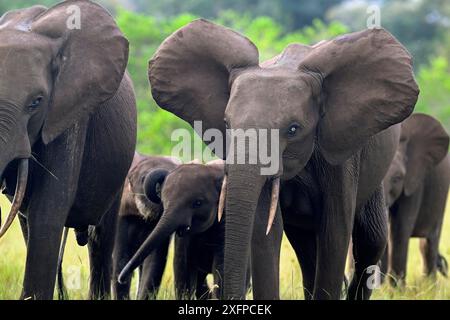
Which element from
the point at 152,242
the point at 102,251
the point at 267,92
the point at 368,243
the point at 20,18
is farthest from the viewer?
the point at 102,251

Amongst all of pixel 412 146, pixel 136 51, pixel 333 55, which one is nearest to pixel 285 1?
pixel 136 51

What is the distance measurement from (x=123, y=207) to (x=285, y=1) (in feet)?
160

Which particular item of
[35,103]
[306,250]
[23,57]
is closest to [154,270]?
[306,250]

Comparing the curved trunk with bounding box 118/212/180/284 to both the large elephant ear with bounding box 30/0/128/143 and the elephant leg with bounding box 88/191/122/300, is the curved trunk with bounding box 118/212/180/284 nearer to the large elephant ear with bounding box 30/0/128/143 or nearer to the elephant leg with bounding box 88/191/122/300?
the elephant leg with bounding box 88/191/122/300

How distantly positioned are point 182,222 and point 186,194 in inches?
10.2

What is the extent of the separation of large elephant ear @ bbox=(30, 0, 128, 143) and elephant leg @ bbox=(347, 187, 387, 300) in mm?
2224

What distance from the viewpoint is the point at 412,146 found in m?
12.0

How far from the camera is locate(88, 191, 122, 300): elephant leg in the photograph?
29.2 ft

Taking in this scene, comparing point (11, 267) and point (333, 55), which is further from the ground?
point (333, 55)

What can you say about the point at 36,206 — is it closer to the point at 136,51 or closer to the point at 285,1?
the point at 136,51

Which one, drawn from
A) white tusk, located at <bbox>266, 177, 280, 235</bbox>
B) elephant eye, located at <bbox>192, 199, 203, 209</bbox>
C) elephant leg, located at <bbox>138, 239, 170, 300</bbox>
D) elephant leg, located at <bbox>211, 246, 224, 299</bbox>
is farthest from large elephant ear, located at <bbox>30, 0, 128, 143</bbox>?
elephant leg, located at <bbox>138, 239, 170, 300</bbox>

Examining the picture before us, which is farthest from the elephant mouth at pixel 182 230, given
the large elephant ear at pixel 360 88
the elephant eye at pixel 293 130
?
the elephant eye at pixel 293 130

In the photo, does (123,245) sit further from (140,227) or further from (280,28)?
(280,28)

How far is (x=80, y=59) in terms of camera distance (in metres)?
7.06
